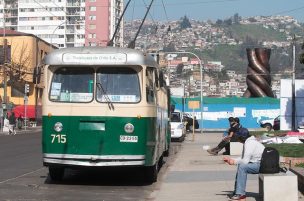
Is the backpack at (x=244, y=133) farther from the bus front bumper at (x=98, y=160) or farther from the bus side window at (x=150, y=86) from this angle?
the bus front bumper at (x=98, y=160)

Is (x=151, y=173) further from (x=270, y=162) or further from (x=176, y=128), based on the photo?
(x=176, y=128)

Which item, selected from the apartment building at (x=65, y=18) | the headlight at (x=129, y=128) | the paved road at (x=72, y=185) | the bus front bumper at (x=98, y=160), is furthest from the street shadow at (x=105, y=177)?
the apartment building at (x=65, y=18)

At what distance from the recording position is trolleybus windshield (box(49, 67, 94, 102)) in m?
15.5

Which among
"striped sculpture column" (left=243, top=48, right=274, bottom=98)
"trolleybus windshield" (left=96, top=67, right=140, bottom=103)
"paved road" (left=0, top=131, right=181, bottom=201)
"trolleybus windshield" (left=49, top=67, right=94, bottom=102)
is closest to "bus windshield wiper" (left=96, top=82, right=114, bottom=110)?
"trolleybus windshield" (left=96, top=67, right=140, bottom=103)

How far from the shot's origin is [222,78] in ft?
444

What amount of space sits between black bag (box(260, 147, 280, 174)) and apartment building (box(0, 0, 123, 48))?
421 ft

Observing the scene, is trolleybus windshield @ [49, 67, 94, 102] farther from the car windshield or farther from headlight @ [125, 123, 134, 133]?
the car windshield

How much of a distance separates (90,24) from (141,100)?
133 m

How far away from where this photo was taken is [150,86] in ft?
52.4

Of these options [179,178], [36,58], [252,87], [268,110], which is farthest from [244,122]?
[179,178]

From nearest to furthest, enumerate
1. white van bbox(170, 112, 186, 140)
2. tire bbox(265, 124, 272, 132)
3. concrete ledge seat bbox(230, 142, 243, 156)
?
concrete ledge seat bbox(230, 142, 243, 156) → white van bbox(170, 112, 186, 140) → tire bbox(265, 124, 272, 132)

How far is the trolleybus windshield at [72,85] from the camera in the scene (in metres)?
15.5

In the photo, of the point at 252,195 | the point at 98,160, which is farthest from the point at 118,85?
the point at 252,195

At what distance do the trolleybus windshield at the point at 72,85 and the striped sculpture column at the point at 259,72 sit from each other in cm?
6748
